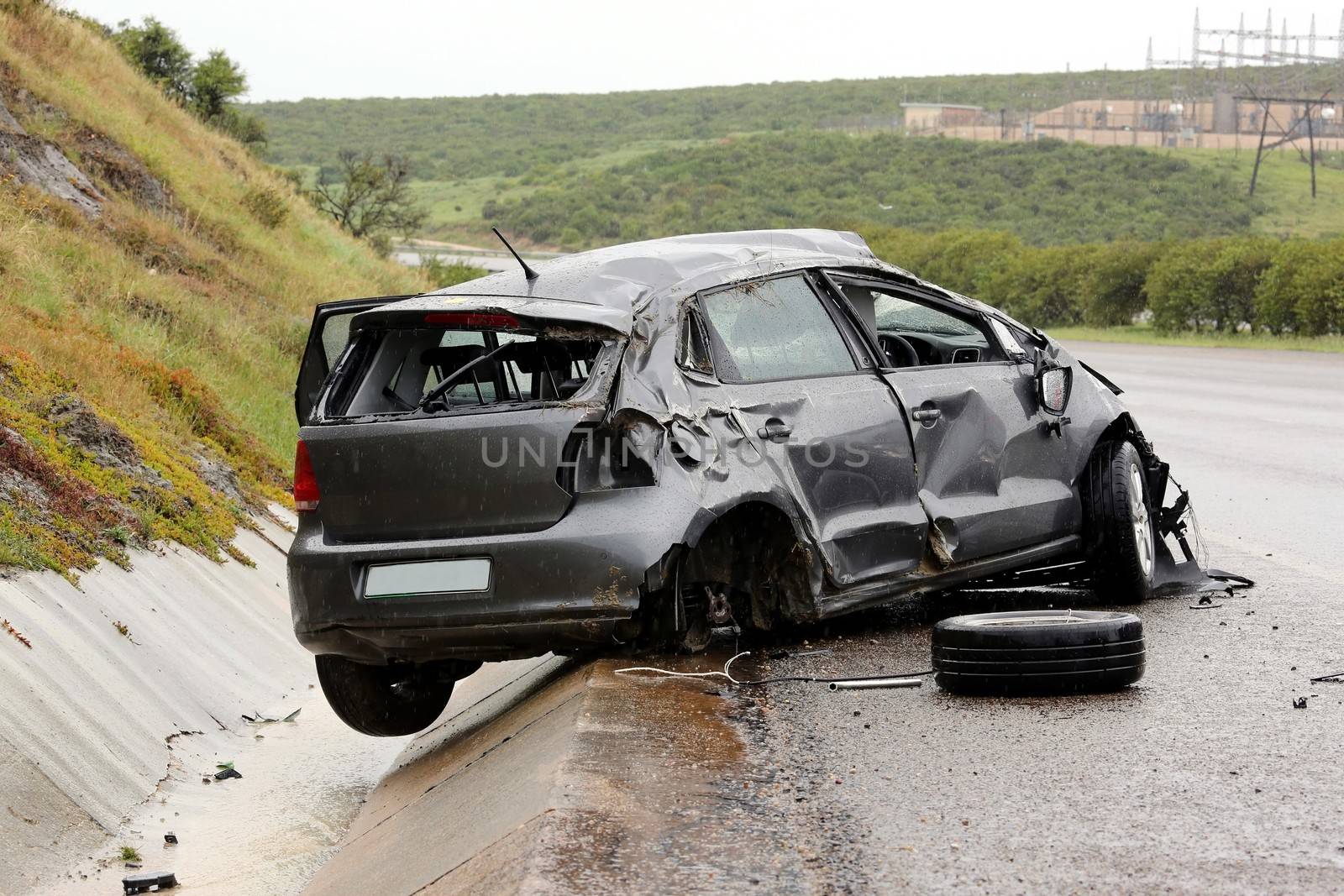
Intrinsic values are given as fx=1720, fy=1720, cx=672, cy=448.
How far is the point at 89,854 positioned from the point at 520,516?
6.37ft

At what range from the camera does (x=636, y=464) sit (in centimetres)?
603

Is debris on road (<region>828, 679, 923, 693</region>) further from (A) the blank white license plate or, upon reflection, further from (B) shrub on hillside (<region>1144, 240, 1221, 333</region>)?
(B) shrub on hillside (<region>1144, 240, 1221, 333</region>)

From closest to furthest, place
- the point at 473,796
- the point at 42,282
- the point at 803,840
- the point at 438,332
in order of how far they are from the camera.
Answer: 1. the point at 803,840
2. the point at 473,796
3. the point at 438,332
4. the point at 42,282

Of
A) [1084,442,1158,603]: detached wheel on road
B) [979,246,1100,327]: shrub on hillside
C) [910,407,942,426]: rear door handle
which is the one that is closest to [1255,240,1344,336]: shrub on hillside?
[979,246,1100,327]: shrub on hillside

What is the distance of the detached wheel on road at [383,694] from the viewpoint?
22.6 ft

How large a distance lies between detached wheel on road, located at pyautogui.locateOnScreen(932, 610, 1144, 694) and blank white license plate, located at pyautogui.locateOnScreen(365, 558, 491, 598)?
5.50 ft

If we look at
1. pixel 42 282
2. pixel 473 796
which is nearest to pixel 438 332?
pixel 473 796

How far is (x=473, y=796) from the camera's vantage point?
5.54 metres

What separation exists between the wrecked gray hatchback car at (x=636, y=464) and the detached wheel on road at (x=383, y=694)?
12mm

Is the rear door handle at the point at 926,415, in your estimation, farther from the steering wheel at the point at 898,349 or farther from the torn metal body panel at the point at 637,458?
the steering wheel at the point at 898,349

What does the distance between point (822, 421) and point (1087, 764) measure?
6.73ft

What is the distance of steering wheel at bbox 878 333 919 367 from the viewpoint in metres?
7.77

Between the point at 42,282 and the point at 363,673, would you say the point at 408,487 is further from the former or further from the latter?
the point at 42,282

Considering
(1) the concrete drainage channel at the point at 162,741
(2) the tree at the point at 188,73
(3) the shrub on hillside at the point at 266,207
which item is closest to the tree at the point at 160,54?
(2) the tree at the point at 188,73
